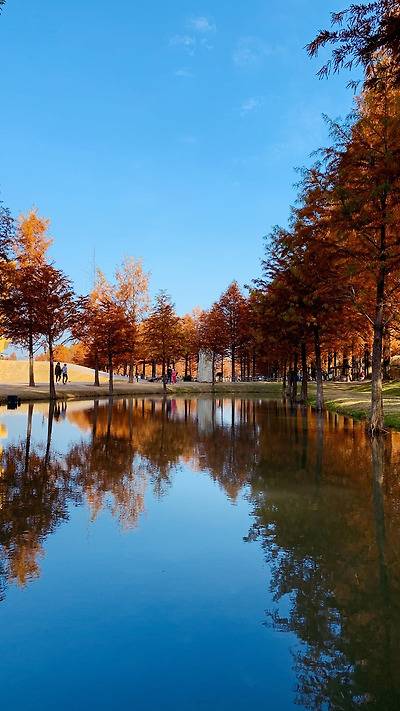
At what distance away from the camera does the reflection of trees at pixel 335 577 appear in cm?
353

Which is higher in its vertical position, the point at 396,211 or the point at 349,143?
the point at 349,143

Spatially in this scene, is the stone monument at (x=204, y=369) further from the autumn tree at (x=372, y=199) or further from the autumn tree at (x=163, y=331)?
the autumn tree at (x=372, y=199)

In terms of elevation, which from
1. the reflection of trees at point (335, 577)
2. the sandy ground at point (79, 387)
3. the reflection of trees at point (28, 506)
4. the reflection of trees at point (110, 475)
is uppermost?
the sandy ground at point (79, 387)

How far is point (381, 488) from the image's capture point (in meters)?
9.03

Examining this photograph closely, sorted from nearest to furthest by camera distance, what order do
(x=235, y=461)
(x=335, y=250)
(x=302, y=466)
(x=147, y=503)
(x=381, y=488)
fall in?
(x=147, y=503) < (x=381, y=488) < (x=302, y=466) < (x=235, y=461) < (x=335, y=250)

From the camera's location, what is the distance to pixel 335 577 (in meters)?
5.23

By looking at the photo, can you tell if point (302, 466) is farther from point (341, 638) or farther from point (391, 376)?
point (391, 376)

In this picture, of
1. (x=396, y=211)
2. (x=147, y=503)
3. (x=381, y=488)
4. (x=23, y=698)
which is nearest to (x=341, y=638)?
(x=23, y=698)

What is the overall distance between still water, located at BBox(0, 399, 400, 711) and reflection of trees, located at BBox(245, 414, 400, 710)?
0.02 meters

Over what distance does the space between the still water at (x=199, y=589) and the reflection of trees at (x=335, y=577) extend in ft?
0.05

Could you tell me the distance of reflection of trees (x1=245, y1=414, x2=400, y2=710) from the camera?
353 centimetres

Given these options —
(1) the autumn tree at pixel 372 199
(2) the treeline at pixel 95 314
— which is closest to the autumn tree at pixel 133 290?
(2) the treeline at pixel 95 314

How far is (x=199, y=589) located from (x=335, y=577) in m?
1.42

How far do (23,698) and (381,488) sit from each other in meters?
7.18
